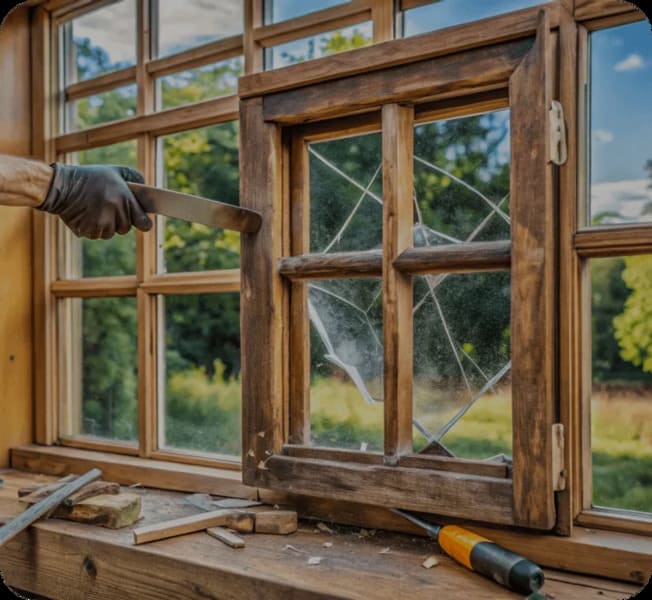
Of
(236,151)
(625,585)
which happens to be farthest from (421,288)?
(236,151)

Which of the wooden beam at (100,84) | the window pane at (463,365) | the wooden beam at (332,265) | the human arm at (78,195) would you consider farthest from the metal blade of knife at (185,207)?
the wooden beam at (100,84)

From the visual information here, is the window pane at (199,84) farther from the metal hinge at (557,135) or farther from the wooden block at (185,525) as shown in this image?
the wooden block at (185,525)

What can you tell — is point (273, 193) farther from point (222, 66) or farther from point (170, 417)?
point (170, 417)

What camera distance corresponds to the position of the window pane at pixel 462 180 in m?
1.25

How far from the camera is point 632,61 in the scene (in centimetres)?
117

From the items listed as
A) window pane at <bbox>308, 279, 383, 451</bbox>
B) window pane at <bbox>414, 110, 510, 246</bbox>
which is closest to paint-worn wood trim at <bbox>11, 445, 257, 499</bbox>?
window pane at <bbox>308, 279, 383, 451</bbox>

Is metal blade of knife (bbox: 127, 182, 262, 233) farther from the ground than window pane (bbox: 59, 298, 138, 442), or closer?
farther from the ground

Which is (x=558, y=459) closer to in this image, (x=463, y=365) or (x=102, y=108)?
(x=463, y=365)

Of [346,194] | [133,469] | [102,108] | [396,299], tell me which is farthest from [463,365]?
[102,108]

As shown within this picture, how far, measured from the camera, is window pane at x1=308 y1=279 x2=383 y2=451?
1376 mm

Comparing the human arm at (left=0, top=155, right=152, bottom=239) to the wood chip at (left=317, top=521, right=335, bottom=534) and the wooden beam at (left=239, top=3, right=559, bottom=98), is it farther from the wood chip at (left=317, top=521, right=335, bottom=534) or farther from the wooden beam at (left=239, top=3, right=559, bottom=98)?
the wood chip at (left=317, top=521, right=335, bottom=534)

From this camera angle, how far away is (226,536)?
1305 millimetres

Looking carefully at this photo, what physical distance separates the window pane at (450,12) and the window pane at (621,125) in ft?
0.67

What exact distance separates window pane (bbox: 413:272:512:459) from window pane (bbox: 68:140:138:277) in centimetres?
92
